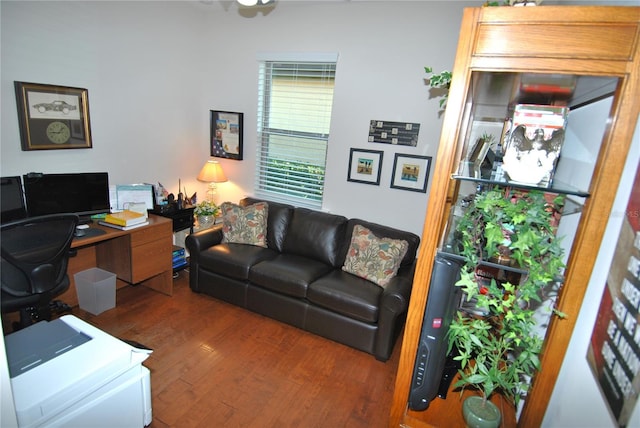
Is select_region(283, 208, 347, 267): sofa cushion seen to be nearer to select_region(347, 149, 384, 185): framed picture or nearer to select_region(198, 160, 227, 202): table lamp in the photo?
select_region(347, 149, 384, 185): framed picture

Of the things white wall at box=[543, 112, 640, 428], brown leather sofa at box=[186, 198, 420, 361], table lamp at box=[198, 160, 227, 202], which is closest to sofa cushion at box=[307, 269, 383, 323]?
brown leather sofa at box=[186, 198, 420, 361]

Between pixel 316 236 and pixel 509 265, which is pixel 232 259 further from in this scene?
pixel 509 265

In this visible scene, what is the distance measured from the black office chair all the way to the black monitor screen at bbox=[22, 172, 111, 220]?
0.69 m

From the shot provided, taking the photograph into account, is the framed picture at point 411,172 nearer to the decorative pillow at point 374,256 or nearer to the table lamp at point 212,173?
the decorative pillow at point 374,256

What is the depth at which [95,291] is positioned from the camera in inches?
108

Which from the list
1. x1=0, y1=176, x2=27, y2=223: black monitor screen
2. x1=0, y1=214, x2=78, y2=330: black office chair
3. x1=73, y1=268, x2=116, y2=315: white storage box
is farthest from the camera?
x1=73, y1=268, x2=116, y2=315: white storage box

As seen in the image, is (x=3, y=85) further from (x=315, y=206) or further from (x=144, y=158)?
(x=315, y=206)

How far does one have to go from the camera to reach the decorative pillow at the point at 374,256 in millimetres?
2793

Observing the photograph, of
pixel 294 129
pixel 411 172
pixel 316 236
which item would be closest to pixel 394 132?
pixel 411 172

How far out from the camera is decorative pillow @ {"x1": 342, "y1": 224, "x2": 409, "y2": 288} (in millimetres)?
2793

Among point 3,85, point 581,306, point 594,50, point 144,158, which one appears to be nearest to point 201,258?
point 144,158

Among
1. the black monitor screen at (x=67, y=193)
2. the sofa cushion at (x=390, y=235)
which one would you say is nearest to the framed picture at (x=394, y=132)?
the sofa cushion at (x=390, y=235)

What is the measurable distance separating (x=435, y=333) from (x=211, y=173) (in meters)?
3.16

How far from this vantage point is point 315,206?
375 centimetres
